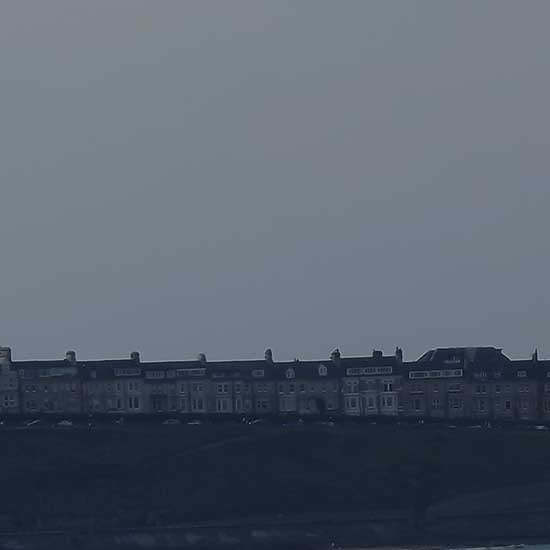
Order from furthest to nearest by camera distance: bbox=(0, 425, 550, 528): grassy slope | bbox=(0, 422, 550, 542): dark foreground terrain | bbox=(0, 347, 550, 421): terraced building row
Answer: bbox=(0, 347, 550, 421): terraced building row → bbox=(0, 425, 550, 528): grassy slope → bbox=(0, 422, 550, 542): dark foreground terrain

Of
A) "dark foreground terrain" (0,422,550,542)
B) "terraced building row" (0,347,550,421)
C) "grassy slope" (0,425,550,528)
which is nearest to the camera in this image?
"dark foreground terrain" (0,422,550,542)

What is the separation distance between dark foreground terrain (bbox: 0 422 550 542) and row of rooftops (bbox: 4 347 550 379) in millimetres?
24096

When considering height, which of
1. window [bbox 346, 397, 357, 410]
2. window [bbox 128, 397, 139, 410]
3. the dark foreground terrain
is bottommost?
the dark foreground terrain

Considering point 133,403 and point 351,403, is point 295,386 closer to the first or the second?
point 351,403

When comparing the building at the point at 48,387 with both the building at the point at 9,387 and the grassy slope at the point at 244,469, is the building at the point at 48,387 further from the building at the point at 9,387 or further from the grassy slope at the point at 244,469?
the grassy slope at the point at 244,469

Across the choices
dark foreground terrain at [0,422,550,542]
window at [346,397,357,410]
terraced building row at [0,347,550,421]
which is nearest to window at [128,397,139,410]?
terraced building row at [0,347,550,421]

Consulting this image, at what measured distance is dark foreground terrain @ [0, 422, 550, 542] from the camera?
13788 centimetres

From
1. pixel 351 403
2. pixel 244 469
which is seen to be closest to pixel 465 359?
pixel 351 403

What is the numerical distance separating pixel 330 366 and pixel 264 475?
1380 inches

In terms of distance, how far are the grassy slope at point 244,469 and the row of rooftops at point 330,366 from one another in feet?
80.6

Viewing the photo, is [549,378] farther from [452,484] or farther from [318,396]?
[452,484]

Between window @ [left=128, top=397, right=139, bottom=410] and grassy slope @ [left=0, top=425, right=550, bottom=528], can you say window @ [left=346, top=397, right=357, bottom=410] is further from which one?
grassy slope @ [left=0, top=425, right=550, bottom=528]

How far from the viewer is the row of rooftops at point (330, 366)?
17675 cm

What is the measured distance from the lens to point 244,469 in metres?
147
